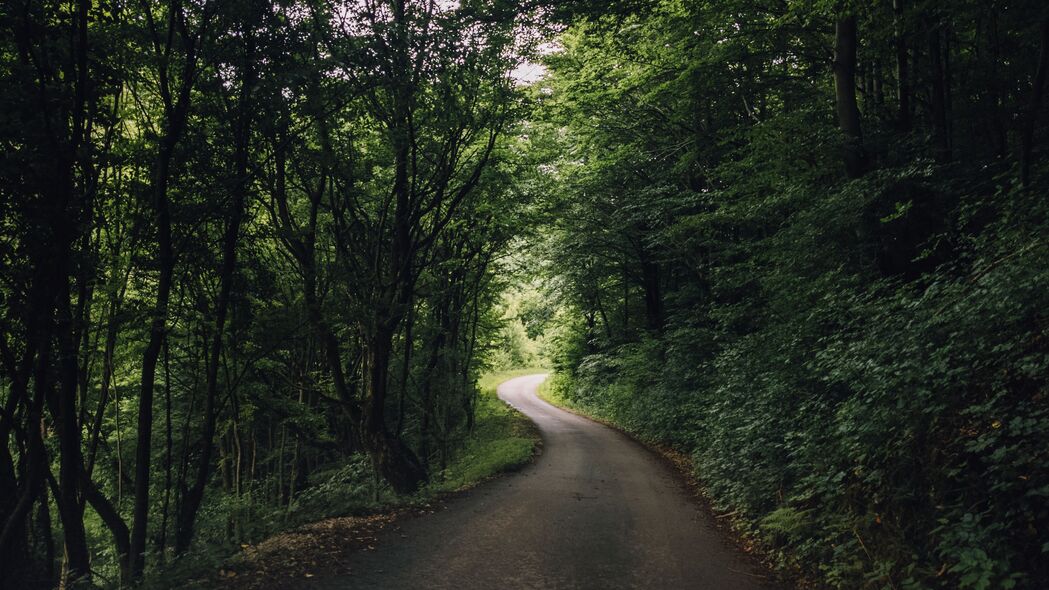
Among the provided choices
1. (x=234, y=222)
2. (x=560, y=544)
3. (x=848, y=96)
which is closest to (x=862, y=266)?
(x=848, y=96)

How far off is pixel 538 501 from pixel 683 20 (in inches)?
389

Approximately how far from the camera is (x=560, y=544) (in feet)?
21.7

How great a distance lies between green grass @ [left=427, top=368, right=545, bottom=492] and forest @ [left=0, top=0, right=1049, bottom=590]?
1686mm

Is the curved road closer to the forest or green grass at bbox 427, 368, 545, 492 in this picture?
the forest

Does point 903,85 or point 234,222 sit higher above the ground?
point 903,85

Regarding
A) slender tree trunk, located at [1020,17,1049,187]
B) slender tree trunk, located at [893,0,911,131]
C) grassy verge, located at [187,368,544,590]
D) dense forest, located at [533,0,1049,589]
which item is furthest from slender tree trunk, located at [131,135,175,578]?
slender tree trunk, located at [893,0,911,131]

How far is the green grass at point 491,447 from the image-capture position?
39.9 feet

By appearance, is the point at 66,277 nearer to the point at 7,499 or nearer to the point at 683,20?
the point at 7,499

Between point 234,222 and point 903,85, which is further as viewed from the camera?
point 903,85

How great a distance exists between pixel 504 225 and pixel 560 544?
34.5 feet

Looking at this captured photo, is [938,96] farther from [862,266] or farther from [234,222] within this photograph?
[234,222]

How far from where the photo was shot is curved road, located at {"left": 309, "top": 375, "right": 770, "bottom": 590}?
17.8 feet

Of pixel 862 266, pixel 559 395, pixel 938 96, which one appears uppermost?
pixel 938 96

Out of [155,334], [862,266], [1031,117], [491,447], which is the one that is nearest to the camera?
[1031,117]
